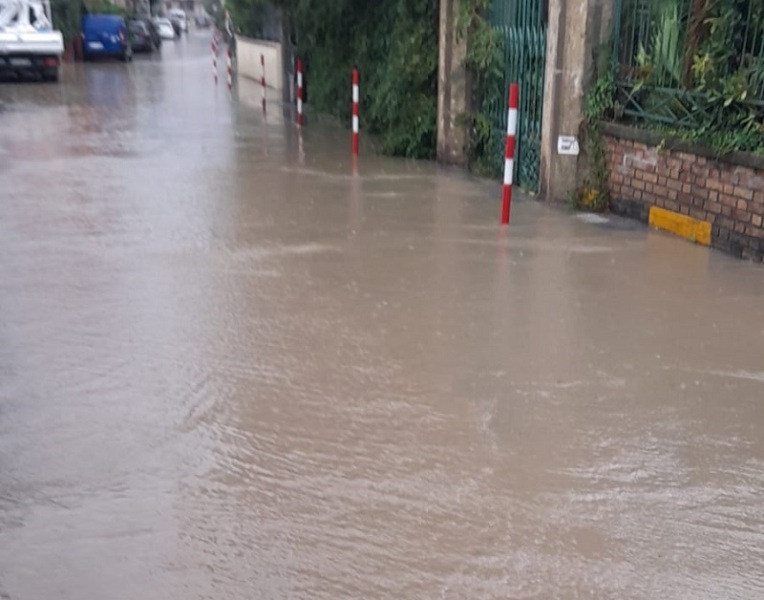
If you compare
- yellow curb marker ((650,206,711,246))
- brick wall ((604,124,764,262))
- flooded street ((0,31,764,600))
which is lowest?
flooded street ((0,31,764,600))

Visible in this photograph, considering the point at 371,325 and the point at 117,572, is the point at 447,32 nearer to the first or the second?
the point at 371,325

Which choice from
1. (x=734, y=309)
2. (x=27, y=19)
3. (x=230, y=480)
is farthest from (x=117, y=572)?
(x=27, y=19)

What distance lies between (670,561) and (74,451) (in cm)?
268

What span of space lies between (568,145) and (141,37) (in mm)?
37470

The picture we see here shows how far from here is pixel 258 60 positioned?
1053 inches

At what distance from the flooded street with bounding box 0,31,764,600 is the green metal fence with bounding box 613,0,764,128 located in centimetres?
115

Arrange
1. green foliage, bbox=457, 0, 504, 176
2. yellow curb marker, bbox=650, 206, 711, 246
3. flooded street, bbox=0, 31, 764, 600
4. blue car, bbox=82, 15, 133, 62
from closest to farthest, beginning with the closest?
flooded street, bbox=0, 31, 764, 600, yellow curb marker, bbox=650, 206, 711, 246, green foliage, bbox=457, 0, 504, 176, blue car, bbox=82, 15, 133, 62

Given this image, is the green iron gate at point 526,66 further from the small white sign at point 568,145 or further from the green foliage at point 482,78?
the small white sign at point 568,145

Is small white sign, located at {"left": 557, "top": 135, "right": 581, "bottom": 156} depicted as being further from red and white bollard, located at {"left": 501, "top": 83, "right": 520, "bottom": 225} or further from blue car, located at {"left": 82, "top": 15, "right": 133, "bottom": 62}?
blue car, located at {"left": 82, "top": 15, "right": 133, "bottom": 62}

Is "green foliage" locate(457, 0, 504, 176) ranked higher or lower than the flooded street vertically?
higher

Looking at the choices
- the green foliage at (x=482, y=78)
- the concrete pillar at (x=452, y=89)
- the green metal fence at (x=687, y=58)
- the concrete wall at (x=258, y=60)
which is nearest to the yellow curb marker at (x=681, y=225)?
the green metal fence at (x=687, y=58)

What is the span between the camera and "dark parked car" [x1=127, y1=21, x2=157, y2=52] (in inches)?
1684

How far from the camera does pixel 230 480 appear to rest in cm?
420

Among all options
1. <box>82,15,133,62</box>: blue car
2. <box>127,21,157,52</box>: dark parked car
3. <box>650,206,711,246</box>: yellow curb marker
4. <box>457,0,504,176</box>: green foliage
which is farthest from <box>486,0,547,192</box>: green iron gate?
<box>127,21,157,52</box>: dark parked car
